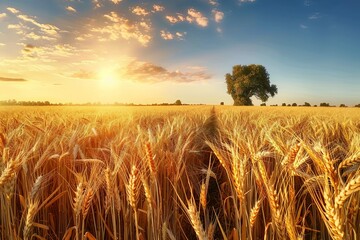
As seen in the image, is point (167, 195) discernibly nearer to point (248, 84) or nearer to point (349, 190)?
point (349, 190)

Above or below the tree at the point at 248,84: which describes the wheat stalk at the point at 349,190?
below

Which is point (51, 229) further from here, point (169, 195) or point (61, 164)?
point (169, 195)

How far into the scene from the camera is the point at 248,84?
173 ft

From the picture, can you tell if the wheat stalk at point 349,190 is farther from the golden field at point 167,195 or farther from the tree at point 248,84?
the tree at point 248,84

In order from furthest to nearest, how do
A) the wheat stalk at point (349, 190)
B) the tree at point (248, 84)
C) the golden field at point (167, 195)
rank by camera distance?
the tree at point (248, 84)
the golden field at point (167, 195)
the wheat stalk at point (349, 190)

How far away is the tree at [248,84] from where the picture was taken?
2095 inches

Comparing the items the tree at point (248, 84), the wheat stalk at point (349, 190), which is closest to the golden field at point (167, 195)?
the wheat stalk at point (349, 190)

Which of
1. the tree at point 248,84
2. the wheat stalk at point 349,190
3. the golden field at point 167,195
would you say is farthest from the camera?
the tree at point 248,84

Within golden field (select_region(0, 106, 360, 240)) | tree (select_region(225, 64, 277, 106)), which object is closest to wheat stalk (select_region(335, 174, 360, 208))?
golden field (select_region(0, 106, 360, 240))

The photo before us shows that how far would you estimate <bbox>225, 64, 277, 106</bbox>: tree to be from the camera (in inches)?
2095

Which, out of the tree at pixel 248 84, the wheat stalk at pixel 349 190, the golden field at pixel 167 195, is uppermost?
the tree at pixel 248 84

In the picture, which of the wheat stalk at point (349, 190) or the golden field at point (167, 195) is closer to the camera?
the wheat stalk at point (349, 190)

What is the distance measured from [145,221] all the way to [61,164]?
0.80 meters

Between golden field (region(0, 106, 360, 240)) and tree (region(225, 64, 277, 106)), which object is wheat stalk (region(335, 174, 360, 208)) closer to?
golden field (region(0, 106, 360, 240))
